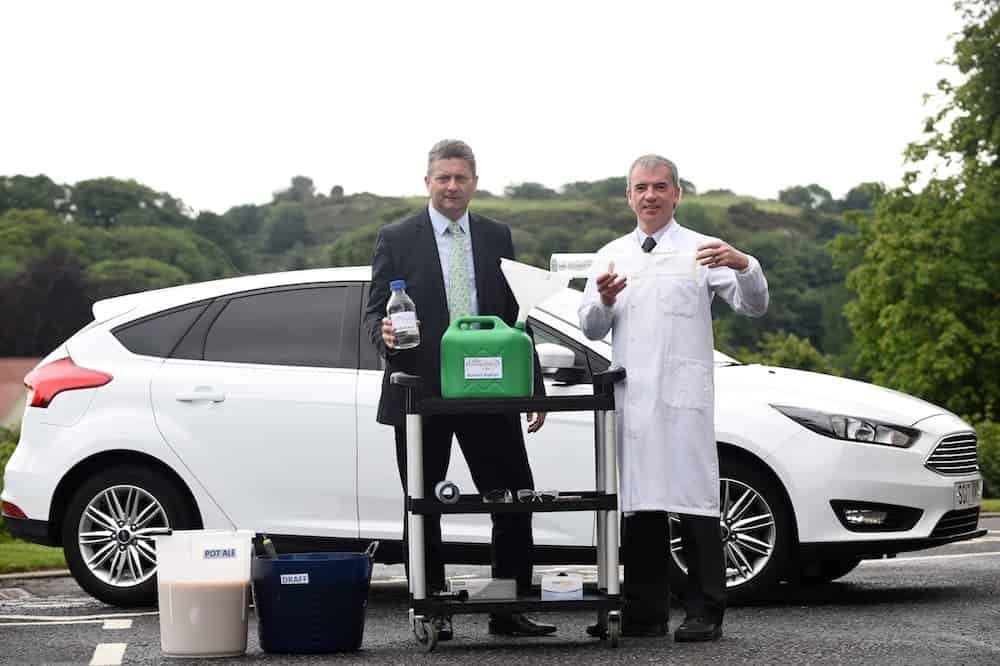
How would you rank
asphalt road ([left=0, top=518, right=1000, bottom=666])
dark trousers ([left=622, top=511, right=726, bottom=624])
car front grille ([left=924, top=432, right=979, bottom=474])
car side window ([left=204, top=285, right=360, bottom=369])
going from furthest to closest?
car side window ([left=204, top=285, right=360, bottom=369])
car front grille ([left=924, top=432, right=979, bottom=474])
dark trousers ([left=622, top=511, right=726, bottom=624])
asphalt road ([left=0, top=518, right=1000, bottom=666])

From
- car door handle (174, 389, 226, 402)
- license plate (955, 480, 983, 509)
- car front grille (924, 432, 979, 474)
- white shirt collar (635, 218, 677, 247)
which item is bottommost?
license plate (955, 480, 983, 509)

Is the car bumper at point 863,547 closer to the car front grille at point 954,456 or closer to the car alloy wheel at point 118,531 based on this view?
the car front grille at point 954,456

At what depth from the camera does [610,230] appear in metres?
118

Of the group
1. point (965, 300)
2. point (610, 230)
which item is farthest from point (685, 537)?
point (610, 230)

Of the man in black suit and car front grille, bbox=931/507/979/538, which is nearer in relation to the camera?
the man in black suit

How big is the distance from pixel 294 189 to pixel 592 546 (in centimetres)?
12182

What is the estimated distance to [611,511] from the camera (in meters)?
6.95

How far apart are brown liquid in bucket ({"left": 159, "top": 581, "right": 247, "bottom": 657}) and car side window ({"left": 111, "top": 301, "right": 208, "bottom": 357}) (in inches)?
110

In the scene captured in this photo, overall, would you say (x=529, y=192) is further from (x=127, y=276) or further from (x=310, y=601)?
(x=310, y=601)

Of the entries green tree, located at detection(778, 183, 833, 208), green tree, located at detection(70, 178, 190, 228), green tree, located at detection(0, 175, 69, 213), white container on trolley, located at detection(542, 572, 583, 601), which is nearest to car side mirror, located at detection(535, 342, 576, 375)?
white container on trolley, located at detection(542, 572, 583, 601)

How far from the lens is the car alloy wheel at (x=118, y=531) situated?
9.18m

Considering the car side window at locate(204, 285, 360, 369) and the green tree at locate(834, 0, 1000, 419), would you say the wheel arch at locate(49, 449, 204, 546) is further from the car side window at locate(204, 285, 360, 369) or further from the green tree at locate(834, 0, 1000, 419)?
the green tree at locate(834, 0, 1000, 419)

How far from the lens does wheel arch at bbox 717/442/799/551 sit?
870 centimetres

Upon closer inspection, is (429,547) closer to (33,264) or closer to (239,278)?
(239,278)
